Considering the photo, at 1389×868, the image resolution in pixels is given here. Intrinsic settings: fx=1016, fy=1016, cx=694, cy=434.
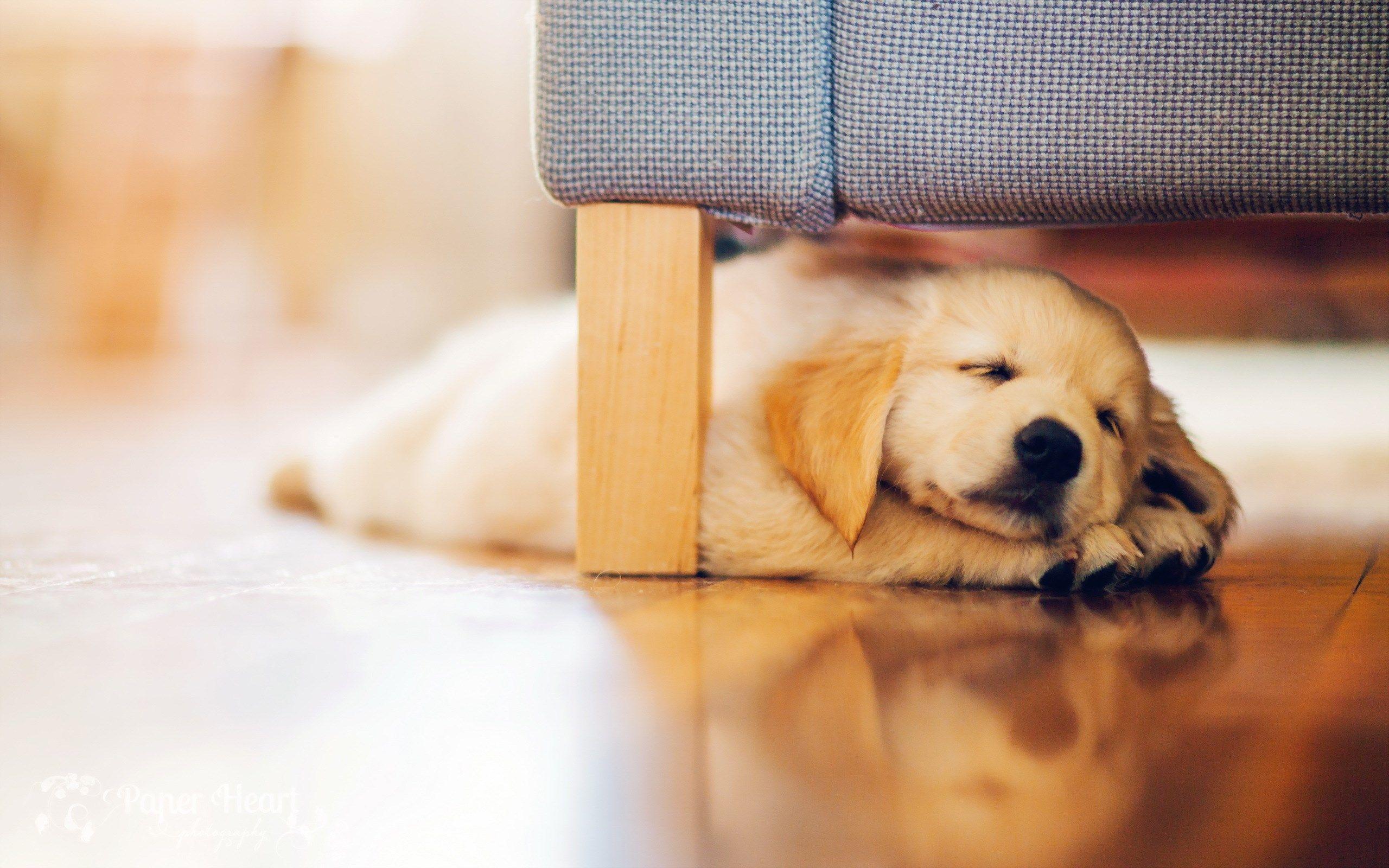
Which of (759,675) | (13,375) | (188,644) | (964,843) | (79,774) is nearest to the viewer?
(964,843)

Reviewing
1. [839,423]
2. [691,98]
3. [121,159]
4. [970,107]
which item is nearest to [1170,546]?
[839,423]

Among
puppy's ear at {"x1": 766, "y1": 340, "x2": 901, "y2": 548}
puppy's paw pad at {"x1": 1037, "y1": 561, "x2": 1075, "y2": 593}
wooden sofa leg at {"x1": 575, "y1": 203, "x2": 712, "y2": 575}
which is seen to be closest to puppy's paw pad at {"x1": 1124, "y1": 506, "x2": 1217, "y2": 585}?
puppy's paw pad at {"x1": 1037, "y1": 561, "x2": 1075, "y2": 593}

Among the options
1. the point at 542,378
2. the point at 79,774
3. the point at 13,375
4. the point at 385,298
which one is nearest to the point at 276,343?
the point at 385,298

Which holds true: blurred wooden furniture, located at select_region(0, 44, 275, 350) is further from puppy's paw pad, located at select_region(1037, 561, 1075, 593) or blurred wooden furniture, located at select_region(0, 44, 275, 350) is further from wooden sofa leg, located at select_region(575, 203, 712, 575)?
puppy's paw pad, located at select_region(1037, 561, 1075, 593)

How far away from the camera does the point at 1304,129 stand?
1217 mm

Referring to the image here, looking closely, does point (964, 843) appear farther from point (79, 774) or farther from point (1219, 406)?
point (1219, 406)

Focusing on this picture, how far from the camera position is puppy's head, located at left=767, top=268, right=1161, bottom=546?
4.18 feet

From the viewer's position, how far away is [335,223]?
5.72 metres

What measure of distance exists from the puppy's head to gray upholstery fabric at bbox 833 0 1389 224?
161 millimetres

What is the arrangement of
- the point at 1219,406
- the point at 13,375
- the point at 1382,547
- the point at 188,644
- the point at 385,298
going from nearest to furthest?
the point at 188,644, the point at 1382,547, the point at 1219,406, the point at 13,375, the point at 385,298

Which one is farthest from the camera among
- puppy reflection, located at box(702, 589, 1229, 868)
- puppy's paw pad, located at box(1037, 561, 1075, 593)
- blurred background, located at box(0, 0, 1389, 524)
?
blurred background, located at box(0, 0, 1389, 524)

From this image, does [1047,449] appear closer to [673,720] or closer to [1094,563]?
[1094,563]

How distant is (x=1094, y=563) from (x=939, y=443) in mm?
249

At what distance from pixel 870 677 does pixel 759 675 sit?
0.10m
